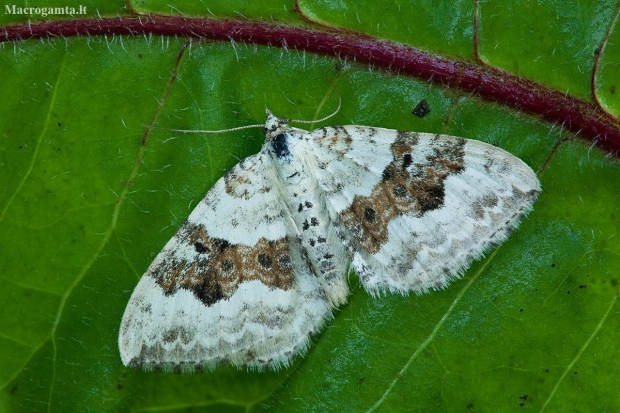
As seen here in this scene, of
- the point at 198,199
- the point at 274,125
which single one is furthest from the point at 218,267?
the point at 274,125

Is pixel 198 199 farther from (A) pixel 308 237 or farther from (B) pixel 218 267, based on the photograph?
(A) pixel 308 237

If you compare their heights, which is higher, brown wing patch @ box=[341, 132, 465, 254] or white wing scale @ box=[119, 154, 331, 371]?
brown wing patch @ box=[341, 132, 465, 254]

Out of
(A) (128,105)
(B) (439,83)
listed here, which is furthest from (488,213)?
(A) (128,105)

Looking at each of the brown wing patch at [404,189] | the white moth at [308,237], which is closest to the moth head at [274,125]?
the white moth at [308,237]

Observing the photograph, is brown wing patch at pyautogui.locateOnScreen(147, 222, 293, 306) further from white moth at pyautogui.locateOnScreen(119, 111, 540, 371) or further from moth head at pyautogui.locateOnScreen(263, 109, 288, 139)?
moth head at pyautogui.locateOnScreen(263, 109, 288, 139)

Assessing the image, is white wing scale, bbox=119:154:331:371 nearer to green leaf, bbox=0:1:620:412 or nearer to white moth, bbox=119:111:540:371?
white moth, bbox=119:111:540:371

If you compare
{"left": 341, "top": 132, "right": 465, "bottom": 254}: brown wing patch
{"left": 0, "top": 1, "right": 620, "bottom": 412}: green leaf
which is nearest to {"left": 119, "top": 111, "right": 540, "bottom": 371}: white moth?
{"left": 341, "top": 132, "right": 465, "bottom": 254}: brown wing patch

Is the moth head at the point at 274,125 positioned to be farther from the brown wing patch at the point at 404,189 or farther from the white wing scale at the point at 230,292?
the brown wing patch at the point at 404,189
